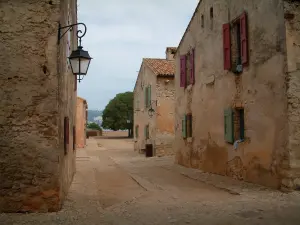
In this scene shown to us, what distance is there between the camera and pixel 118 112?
47.4m

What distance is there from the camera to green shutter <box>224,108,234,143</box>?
9617 millimetres

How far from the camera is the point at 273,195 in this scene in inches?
276

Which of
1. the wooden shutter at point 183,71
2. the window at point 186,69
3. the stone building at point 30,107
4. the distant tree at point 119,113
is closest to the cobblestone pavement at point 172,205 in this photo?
the stone building at point 30,107

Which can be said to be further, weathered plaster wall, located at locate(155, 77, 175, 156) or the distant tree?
the distant tree

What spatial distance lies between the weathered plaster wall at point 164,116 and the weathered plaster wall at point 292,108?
1289 centimetres

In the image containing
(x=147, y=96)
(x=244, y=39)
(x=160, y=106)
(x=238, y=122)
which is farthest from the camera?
(x=147, y=96)

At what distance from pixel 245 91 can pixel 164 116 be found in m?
11.3

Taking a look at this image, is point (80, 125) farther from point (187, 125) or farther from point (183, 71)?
point (187, 125)

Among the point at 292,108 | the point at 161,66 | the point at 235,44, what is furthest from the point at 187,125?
the point at 161,66

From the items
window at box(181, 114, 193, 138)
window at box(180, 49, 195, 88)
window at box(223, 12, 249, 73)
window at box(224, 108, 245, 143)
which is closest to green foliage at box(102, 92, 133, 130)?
window at box(180, 49, 195, 88)

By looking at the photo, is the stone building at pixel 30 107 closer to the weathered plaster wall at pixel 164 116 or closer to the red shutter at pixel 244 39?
the red shutter at pixel 244 39

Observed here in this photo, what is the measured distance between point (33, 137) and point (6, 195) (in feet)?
3.36

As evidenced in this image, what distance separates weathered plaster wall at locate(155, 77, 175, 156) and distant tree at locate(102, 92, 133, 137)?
2698cm

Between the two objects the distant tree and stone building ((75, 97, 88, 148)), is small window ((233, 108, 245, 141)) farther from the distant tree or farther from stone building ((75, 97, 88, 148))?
the distant tree
